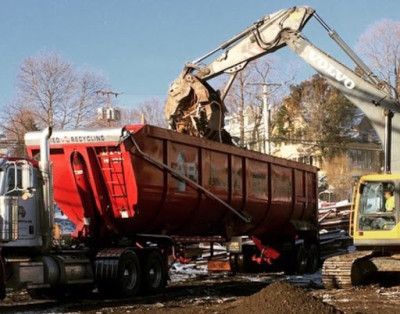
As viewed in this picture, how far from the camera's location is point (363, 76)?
16.4 meters

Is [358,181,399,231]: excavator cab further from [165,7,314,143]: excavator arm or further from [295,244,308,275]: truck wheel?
[295,244,308,275]: truck wheel

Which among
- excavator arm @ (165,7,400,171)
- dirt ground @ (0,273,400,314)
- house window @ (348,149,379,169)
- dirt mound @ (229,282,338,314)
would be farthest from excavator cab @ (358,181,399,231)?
house window @ (348,149,379,169)

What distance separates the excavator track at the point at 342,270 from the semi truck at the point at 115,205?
122 inches

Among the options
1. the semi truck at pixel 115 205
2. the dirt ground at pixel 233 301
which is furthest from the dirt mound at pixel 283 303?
the semi truck at pixel 115 205

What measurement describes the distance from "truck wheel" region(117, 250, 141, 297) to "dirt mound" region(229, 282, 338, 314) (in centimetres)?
405

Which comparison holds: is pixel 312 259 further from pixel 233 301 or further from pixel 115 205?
pixel 233 301

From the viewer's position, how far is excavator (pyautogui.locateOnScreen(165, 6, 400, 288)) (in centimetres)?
1501

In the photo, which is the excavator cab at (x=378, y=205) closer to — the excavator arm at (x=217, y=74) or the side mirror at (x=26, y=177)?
the excavator arm at (x=217, y=74)

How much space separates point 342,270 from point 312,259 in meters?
7.14

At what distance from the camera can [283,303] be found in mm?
9945

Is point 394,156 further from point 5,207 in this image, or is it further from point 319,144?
point 319,144

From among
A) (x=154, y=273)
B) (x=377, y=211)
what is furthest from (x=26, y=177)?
(x=377, y=211)

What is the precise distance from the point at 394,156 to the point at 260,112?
43487mm

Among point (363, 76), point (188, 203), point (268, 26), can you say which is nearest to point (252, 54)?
point (268, 26)
